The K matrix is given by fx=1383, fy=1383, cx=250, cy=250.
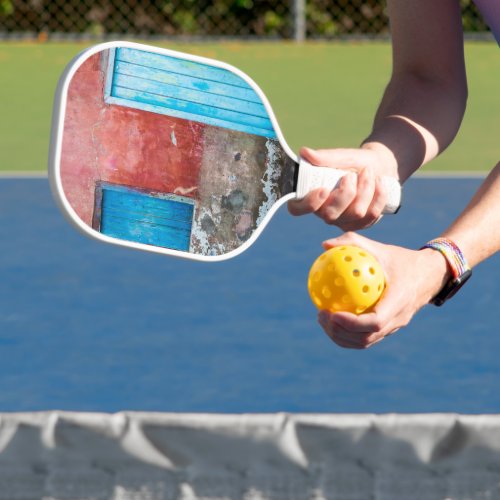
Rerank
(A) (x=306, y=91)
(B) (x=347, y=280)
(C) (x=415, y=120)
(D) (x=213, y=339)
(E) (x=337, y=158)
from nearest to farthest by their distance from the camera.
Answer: (B) (x=347, y=280)
(E) (x=337, y=158)
(C) (x=415, y=120)
(D) (x=213, y=339)
(A) (x=306, y=91)

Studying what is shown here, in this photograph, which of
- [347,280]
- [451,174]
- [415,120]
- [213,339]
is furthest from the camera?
[451,174]

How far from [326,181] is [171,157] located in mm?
286

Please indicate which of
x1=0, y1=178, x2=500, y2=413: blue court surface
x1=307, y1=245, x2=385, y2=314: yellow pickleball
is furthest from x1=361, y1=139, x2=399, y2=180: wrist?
x1=0, y1=178, x2=500, y2=413: blue court surface

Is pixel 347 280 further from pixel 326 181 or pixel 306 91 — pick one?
pixel 306 91

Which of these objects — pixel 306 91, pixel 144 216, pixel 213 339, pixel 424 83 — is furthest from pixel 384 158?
pixel 306 91

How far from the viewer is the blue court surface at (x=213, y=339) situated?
13.0ft

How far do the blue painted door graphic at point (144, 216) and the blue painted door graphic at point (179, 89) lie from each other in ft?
0.51

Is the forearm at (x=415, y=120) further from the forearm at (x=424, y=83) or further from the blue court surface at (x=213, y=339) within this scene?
the blue court surface at (x=213, y=339)

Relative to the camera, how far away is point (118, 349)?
4391 mm

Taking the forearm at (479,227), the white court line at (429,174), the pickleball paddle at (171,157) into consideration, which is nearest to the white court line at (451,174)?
the white court line at (429,174)

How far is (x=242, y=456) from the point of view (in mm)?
2234

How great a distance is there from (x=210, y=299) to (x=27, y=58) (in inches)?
261

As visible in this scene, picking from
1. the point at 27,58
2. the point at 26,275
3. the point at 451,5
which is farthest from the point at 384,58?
the point at 451,5

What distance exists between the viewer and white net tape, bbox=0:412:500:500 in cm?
222
